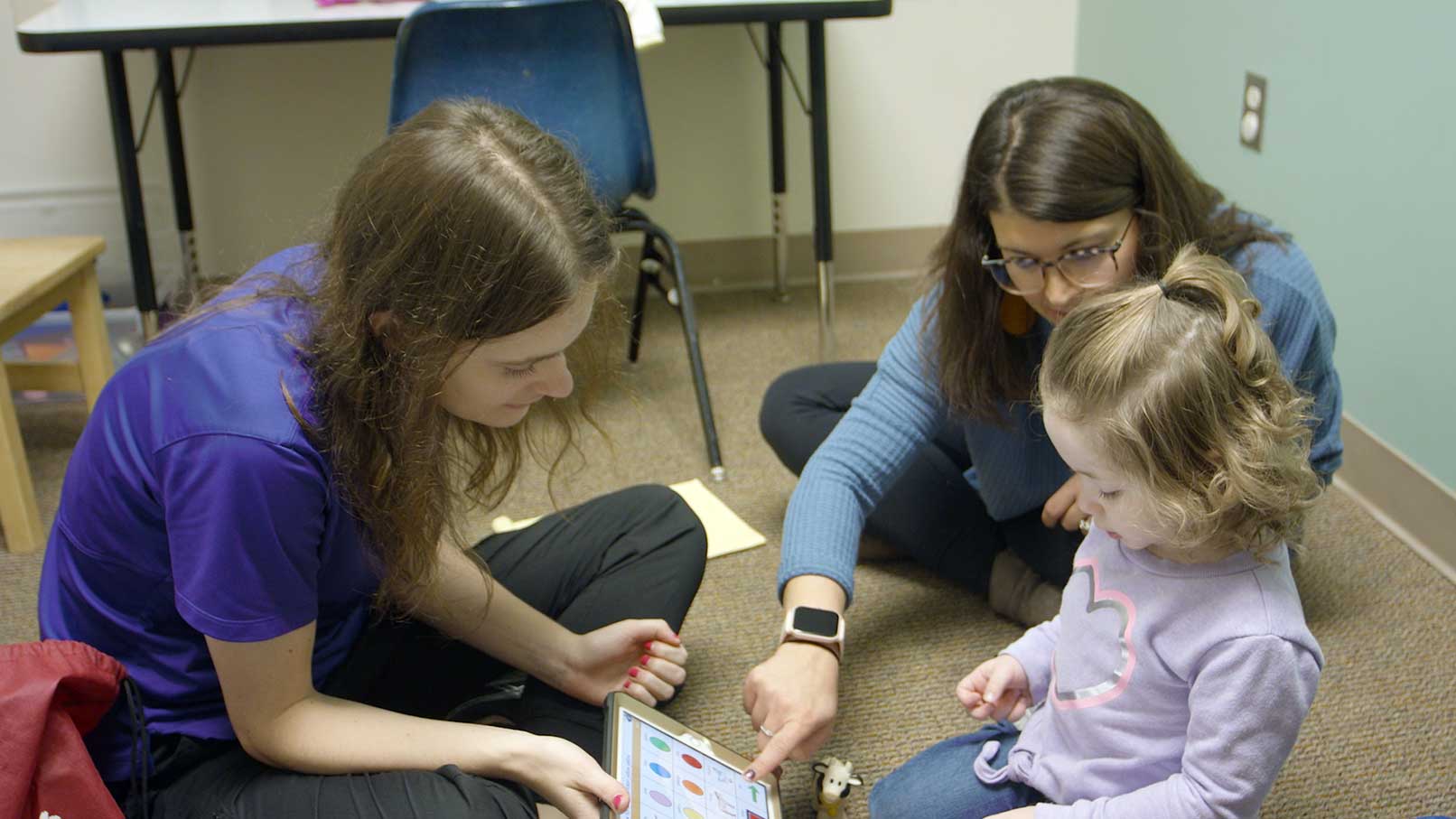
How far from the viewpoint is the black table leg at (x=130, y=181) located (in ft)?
7.04

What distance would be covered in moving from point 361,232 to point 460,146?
0.10 meters

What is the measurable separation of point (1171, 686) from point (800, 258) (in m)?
2.11

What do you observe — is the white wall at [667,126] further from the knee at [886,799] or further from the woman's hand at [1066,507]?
the knee at [886,799]

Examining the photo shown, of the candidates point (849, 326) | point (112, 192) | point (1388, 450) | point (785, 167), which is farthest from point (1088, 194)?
point (112, 192)

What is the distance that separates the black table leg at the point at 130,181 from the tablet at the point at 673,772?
1.55m

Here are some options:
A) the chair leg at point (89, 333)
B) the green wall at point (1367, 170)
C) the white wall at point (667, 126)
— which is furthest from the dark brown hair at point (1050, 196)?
the white wall at point (667, 126)

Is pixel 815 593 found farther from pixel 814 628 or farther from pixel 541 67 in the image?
pixel 541 67

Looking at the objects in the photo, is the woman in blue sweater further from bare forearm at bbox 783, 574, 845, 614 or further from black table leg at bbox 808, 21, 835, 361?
black table leg at bbox 808, 21, 835, 361

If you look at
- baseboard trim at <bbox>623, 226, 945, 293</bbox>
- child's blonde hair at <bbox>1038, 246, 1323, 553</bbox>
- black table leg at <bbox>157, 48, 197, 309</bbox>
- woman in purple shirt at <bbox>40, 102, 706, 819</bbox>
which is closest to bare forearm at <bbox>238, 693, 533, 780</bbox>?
woman in purple shirt at <bbox>40, 102, 706, 819</bbox>

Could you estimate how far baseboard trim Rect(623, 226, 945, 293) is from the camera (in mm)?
2943

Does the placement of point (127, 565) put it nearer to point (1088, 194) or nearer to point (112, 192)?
point (1088, 194)

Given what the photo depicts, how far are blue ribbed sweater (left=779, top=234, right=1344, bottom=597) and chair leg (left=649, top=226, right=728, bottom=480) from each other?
23.7 inches

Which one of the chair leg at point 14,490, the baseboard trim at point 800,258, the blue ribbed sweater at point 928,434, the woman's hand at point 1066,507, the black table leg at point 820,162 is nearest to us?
the blue ribbed sweater at point 928,434

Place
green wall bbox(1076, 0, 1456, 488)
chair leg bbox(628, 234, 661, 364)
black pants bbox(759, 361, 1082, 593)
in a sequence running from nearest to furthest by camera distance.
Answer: black pants bbox(759, 361, 1082, 593)
green wall bbox(1076, 0, 1456, 488)
chair leg bbox(628, 234, 661, 364)
